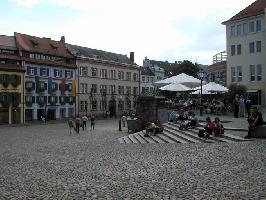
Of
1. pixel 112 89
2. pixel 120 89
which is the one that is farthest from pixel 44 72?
pixel 120 89

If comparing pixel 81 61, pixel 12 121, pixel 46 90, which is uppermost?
pixel 81 61

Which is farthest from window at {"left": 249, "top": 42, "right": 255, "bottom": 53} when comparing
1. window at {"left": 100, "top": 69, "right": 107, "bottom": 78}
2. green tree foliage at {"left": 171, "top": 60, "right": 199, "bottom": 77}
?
window at {"left": 100, "top": 69, "right": 107, "bottom": 78}

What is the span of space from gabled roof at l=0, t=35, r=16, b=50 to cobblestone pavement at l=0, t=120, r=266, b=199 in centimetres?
5143

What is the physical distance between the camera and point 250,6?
167 ft

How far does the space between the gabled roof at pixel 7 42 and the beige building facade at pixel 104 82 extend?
13246 mm

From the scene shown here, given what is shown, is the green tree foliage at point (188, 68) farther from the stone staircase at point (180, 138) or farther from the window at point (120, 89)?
the stone staircase at point (180, 138)

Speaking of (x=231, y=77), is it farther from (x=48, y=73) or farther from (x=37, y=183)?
(x=37, y=183)

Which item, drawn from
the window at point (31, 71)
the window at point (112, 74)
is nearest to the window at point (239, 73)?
the window at point (31, 71)

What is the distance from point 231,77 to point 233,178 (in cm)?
3960

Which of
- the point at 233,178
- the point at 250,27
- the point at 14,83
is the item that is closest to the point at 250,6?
the point at 250,27

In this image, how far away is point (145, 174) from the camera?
44.2 feet

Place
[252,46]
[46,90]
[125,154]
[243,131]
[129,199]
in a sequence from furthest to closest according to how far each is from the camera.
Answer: [46,90] → [252,46] → [243,131] → [125,154] → [129,199]

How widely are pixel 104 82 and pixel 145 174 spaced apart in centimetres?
7660

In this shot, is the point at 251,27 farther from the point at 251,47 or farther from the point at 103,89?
the point at 103,89
